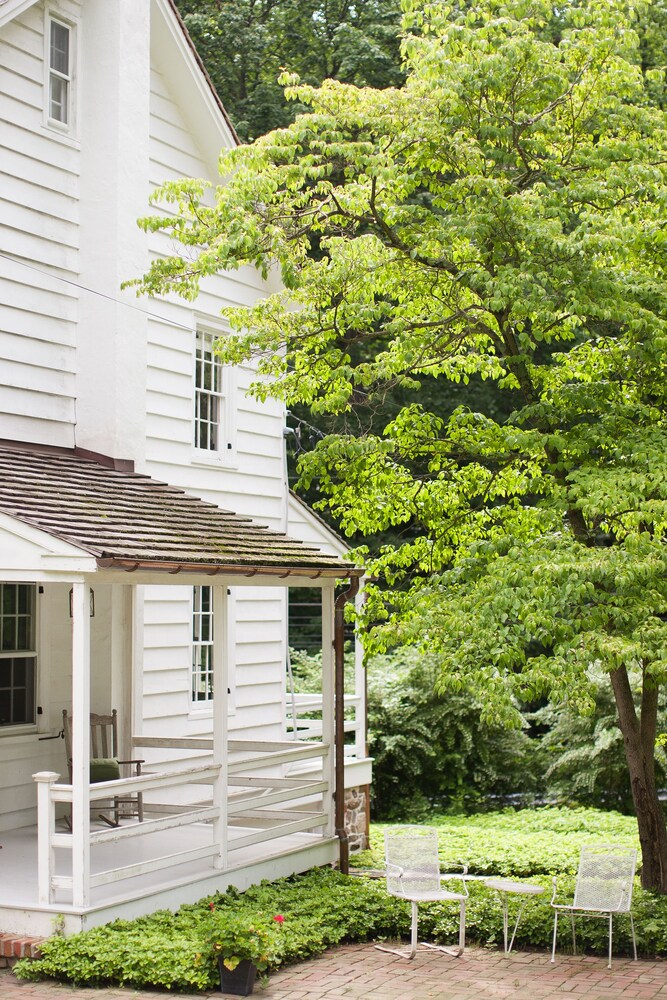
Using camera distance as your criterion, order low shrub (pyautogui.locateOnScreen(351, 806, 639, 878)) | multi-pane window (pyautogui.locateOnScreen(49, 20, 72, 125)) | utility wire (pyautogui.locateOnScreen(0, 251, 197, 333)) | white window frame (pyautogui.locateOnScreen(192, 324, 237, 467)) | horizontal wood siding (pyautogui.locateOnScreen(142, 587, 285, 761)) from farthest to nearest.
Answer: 1. white window frame (pyautogui.locateOnScreen(192, 324, 237, 467))
2. low shrub (pyautogui.locateOnScreen(351, 806, 639, 878))
3. horizontal wood siding (pyautogui.locateOnScreen(142, 587, 285, 761))
4. multi-pane window (pyautogui.locateOnScreen(49, 20, 72, 125))
5. utility wire (pyautogui.locateOnScreen(0, 251, 197, 333))

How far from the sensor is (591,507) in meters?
9.45

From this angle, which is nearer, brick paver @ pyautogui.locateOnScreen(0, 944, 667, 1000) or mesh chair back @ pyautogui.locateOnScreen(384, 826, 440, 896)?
brick paver @ pyautogui.locateOnScreen(0, 944, 667, 1000)

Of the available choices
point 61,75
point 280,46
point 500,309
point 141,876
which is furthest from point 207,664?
point 280,46

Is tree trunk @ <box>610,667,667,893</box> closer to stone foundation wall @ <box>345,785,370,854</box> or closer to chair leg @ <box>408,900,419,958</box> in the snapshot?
chair leg @ <box>408,900,419,958</box>

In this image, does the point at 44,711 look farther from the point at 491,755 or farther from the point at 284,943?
the point at 491,755

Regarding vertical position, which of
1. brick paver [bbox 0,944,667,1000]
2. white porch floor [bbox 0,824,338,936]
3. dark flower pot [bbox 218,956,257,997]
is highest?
white porch floor [bbox 0,824,338,936]

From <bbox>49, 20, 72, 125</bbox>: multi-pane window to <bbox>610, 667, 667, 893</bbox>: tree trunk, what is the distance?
829 centimetres

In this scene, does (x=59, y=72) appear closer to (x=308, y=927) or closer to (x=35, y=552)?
(x=35, y=552)

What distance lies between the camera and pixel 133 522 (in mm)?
10406

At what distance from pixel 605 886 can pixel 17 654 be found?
5.89 m

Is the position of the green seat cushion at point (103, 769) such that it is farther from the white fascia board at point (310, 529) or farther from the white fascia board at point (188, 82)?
the white fascia board at point (188, 82)

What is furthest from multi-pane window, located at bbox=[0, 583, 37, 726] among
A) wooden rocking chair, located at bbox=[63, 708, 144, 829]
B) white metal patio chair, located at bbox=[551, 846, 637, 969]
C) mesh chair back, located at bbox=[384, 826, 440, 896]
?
white metal patio chair, located at bbox=[551, 846, 637, 969]

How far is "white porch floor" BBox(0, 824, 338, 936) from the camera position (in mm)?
8797

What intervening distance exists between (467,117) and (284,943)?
748 centimetres
